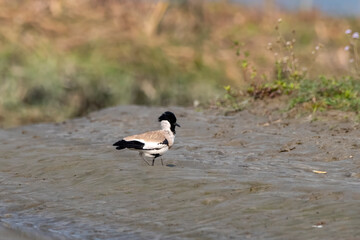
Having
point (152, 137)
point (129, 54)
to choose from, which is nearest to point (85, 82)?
point (129, 54)

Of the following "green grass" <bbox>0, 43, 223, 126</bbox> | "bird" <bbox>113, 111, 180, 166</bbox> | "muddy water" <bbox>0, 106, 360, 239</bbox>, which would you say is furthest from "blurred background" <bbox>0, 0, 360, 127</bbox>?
"bird" <bbox>113, 111, 180, 166</bbox>

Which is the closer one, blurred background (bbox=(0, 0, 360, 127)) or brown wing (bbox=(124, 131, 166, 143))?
brown wing (bbox=(124, 131, 166, 143))

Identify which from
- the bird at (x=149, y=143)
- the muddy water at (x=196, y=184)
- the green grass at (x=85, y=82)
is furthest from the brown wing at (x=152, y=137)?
the green grass at (x=85, y=82)

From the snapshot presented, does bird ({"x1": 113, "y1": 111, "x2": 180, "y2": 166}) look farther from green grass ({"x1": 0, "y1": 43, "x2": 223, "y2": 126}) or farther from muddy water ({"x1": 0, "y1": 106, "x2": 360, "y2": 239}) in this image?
green grass ({"x1": 0, "y1": 43, "x2": 223, "y2": 126})

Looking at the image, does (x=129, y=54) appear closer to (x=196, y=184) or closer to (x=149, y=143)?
(x=149, y=143)

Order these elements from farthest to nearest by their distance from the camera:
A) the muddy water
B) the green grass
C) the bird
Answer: the green grass → the bird → the muddy water

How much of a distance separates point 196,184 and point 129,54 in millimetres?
10778

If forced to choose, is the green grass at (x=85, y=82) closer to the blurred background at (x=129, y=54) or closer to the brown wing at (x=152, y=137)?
the blurred background at (x=129, y=54)

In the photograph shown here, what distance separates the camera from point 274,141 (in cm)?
975

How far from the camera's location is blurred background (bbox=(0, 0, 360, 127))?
15.4 meters

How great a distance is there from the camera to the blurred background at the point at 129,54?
1544cm

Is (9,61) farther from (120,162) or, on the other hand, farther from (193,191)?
(193,191)

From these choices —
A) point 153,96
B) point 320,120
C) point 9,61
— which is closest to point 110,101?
point 153,96

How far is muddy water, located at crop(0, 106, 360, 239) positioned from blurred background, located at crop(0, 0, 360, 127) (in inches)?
100
